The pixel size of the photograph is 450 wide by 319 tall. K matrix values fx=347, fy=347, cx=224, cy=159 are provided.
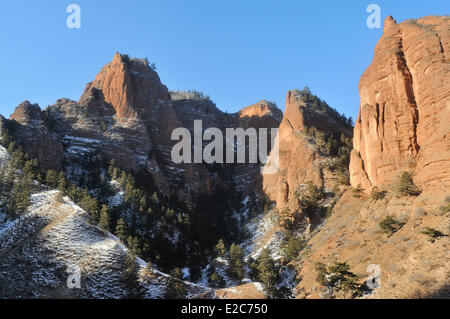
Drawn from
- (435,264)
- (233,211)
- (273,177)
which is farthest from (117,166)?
(435,264)

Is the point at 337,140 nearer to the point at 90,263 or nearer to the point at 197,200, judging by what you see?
the point at 197,200

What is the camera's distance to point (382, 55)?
55.8 m

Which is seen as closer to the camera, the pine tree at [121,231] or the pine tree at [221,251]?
the pine tree at [121,231]

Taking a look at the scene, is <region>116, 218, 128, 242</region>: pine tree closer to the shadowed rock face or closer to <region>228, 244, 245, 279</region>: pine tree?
<region>228, 244, 245, 279</region>: pine tree

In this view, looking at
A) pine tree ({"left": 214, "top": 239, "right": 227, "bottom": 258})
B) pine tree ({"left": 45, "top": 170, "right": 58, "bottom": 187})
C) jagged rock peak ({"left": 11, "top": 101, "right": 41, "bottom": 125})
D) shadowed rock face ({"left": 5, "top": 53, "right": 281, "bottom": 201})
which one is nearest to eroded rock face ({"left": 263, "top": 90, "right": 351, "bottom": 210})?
shadowed rock face ({"left": 5, "top": 53, "right": 281, "bottom": 201})

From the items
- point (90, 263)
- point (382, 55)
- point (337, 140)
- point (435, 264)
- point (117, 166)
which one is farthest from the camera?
point (117, 166)

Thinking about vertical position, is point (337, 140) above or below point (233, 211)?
above

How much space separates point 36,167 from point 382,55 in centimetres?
6412

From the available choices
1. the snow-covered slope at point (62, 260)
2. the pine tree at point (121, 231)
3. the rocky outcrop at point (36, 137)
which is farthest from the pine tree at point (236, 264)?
the rocky outcrop at point (36, 137)

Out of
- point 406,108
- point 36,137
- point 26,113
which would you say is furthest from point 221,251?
point 26,113

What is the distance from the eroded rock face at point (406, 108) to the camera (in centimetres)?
4175

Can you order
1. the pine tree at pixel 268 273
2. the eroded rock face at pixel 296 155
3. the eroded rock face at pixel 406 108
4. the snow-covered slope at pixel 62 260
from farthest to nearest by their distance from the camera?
the eroded rock face at pixel 296 155 < the pine tree at pixel 268 273 < the eroded rock face at pixel 406 108 < the snow-covered slope at pixel 62 260

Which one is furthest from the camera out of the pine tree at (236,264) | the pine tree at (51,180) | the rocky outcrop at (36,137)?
the rocky outcrop at (36,137)

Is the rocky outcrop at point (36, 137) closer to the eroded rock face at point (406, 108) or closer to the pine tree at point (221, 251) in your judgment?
the pine tree at point (221, 251)
